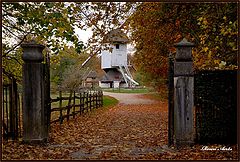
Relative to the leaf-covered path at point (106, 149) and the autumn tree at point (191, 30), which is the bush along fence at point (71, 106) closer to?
the leaf-covered path at point (106, 149)

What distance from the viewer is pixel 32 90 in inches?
386

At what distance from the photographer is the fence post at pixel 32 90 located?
980cm

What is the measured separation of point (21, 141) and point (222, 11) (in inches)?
324

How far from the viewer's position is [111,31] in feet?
57.3

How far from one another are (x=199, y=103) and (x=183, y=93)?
0.66m

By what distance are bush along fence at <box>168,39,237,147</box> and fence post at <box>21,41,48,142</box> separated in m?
3.71

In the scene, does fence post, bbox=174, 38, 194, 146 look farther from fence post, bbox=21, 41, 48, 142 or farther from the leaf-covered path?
fence post, bbox=21, 41, 48, 142

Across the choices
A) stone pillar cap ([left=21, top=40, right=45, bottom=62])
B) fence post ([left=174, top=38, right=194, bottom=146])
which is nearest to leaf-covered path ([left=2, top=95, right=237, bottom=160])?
fence post ([left=174, top=38, right=194, bottom=146])

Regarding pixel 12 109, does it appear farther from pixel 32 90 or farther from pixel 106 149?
pixel 106 149

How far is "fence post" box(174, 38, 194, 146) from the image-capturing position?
9.59 meters

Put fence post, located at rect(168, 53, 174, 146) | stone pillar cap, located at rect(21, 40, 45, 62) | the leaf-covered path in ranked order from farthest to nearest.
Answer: fence post, located at rect(168, 53, 174, 146) < stone pillar cap, located at rect(21, 40, 45, 62) < the leaf-covered path

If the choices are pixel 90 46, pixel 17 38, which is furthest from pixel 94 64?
pixel 17 38

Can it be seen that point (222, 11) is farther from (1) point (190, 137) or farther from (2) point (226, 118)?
(1) point (190, 137)

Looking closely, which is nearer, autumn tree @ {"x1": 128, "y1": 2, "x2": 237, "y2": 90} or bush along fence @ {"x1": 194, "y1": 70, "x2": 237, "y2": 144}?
bush along fence @ {"x1": 194, "y1": 70, "x2": 237, "y2": 144}
